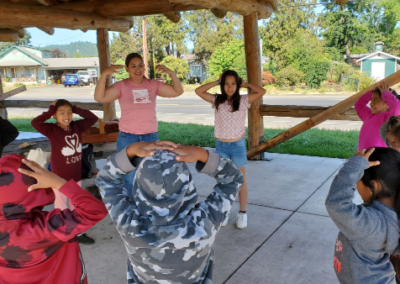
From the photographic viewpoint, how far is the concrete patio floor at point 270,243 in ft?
9.95

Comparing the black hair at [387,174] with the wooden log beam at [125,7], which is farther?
the wooden log beam at [125,7]

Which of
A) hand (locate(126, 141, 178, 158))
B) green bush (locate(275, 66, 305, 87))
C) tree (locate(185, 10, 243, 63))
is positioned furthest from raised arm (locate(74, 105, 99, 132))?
tree (locate(185, 10, 243, 63))

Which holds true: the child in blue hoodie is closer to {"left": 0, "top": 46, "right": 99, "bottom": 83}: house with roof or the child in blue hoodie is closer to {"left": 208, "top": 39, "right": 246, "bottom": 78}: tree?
{"left": 208, "top": 39, "right": 246, "bottom": 78}: tree

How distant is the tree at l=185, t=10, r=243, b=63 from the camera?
40719mm

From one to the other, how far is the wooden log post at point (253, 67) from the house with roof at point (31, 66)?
172 ft

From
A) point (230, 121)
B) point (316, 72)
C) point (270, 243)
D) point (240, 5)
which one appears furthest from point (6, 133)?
point (316, 72)

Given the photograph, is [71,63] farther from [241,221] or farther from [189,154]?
[189,154]

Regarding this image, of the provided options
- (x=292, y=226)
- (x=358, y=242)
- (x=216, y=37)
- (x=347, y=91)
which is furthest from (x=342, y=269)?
(x=216, y=37)

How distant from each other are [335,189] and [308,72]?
3068 centimetres

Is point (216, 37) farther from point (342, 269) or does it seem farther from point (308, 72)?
point (342, 269)

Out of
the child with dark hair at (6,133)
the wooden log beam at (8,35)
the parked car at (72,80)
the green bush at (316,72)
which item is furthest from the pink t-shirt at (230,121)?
the parked car at (72,80)

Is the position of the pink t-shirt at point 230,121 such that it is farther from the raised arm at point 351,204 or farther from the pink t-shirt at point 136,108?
A: the raised arm at point 351,204

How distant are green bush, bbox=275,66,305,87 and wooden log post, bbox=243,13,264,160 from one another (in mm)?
24658

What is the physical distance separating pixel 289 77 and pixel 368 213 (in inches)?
1191
